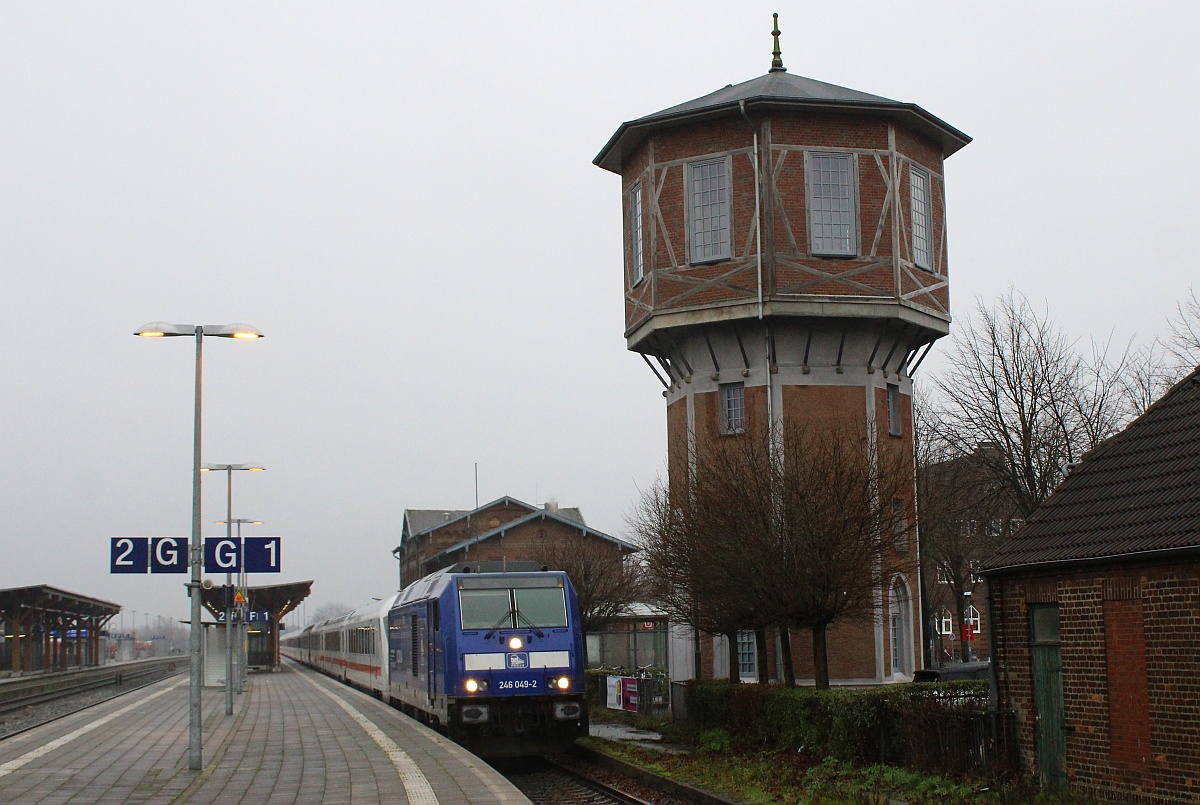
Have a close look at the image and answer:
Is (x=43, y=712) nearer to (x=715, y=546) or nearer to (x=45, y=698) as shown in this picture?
(x=45, y=698)

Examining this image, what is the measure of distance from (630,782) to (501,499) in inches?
2505

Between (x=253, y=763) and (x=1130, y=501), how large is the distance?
41.5ft

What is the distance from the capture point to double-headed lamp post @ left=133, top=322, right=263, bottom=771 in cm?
1831

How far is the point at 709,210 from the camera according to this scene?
30125 mm

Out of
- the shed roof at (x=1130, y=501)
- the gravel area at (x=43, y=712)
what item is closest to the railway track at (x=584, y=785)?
the shed roof at (x=1130, y=501)

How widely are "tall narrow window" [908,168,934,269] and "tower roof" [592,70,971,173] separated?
1.15 m

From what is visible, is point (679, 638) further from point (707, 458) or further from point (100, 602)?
point (100, 602)

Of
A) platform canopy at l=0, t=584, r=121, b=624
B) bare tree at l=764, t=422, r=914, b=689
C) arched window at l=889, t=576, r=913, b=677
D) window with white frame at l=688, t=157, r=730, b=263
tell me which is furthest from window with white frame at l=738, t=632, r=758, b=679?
platform canopy at l=0, t=584, r=121, b=624

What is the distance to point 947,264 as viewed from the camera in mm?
31938

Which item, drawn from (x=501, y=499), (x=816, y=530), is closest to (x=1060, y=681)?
(x=816, y=530)

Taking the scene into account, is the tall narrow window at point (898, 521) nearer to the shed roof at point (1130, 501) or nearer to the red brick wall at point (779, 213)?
the red brick wall at point (779, 213)

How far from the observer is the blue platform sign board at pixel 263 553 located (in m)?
24.8

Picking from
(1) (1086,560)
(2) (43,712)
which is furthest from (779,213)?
(2) (43,712)

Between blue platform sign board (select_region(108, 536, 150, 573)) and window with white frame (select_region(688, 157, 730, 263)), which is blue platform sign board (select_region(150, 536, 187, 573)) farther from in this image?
window with white frame (select_region(688, 157, 730, 263))
